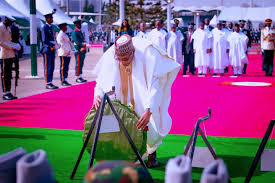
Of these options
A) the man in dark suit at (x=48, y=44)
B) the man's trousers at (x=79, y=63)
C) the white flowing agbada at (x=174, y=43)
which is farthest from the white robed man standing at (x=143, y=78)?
the white flowing agbada at (x=174, y=43)

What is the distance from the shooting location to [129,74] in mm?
4535

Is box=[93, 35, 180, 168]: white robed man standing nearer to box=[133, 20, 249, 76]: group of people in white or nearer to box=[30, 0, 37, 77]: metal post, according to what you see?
box=[30, 0, 37, 77]: metal post

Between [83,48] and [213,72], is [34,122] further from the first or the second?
[213,72]

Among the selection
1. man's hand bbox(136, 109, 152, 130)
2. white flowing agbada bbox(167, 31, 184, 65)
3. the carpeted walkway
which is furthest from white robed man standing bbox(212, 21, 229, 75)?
man's hand bbox(136, 109, 152, 130)

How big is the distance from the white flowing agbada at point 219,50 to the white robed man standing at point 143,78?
1162 cm

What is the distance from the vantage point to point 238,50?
1600 centimetres

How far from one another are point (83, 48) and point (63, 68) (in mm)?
1524

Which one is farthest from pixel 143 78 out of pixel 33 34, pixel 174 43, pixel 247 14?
pixel 247 14

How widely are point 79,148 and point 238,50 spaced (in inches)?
454

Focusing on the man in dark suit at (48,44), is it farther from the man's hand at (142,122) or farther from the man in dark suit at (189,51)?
the man's hand at (142,122)

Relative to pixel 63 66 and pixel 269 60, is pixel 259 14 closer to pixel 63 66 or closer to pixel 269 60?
pixel 269 60

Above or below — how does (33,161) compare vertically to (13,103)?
above

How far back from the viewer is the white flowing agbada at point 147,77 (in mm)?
4430

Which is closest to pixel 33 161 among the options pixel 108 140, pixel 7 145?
pixel 108 140
